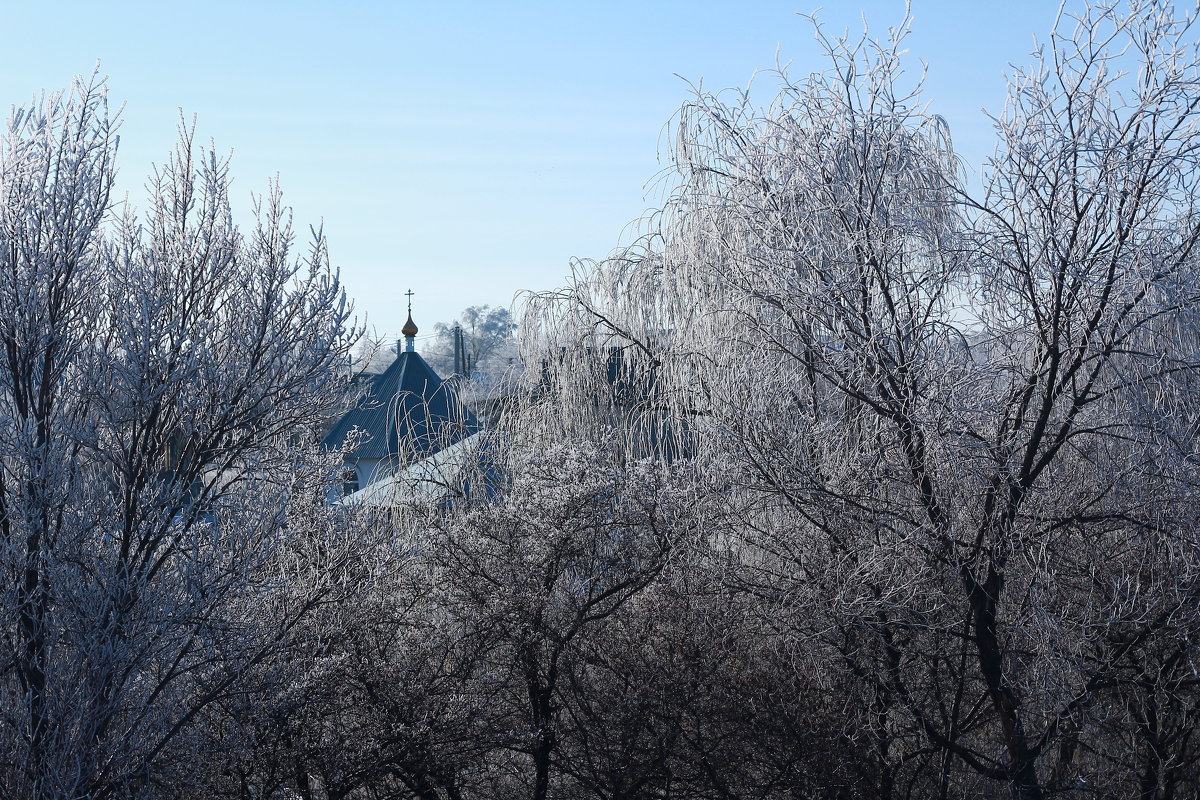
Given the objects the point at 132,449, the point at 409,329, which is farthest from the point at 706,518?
the point at 409,329

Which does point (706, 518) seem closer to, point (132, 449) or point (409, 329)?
point (132, 449)

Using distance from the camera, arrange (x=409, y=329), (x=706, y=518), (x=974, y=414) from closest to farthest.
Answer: (x=974, y=414) → (x=706, y=518) → (x=409, y=329)

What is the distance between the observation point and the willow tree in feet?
19.7

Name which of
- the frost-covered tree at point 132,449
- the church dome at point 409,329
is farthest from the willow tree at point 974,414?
the church dome at point 409,329

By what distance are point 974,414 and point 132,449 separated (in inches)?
193

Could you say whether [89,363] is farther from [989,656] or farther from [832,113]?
[989,656]

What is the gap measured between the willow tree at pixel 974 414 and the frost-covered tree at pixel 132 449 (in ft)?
9.69

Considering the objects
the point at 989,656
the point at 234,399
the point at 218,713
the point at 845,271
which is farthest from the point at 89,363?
the point at 989,656

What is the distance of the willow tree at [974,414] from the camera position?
599 centimetres

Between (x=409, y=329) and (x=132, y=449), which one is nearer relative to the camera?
(x=132, y=449)

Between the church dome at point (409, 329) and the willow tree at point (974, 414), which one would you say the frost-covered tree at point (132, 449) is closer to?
the willow tree at point (974, 414)

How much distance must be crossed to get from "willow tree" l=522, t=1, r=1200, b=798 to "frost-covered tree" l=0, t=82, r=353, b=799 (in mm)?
2955

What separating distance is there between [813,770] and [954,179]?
4.54 meters

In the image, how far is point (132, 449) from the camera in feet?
22.0
